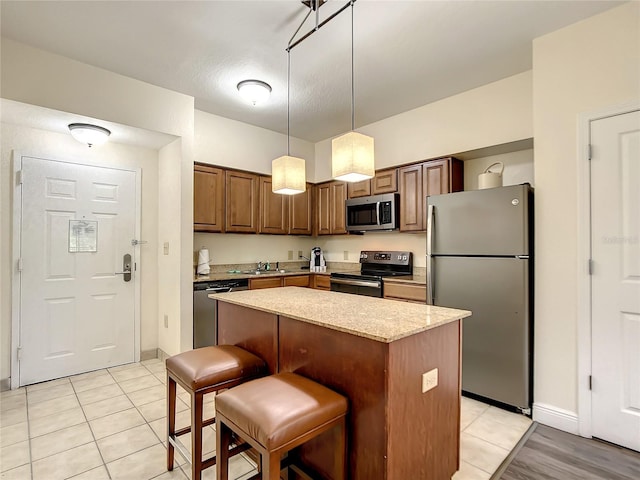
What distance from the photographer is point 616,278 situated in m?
2.09

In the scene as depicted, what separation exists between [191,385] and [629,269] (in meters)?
2.67

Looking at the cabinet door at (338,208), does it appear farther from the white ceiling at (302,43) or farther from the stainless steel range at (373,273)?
the white ceiling at (302,43)

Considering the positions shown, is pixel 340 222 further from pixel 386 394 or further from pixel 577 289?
pixel 386 394

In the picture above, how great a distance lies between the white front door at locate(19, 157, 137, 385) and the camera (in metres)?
2.98

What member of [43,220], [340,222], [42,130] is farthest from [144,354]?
[340,222]

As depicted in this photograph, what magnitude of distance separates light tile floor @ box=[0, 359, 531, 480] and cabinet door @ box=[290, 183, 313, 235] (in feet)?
8.10

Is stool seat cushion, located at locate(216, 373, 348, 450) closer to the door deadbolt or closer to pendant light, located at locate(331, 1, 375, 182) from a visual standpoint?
pendant light, located at locate(331, 1, 375, 182)

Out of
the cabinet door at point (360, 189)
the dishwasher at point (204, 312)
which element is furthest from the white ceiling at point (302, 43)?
the dishwasher at point (204, 312)

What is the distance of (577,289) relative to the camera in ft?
7.30

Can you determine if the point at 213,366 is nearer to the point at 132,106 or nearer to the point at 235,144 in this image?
the point at 132,106

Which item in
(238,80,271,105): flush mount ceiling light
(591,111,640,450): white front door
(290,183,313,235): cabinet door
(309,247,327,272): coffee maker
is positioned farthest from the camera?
(309,247,327,272): coffee maker

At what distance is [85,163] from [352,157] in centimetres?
288

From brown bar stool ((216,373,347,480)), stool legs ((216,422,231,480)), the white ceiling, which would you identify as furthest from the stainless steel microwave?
stool legs ((216,422,231,480))

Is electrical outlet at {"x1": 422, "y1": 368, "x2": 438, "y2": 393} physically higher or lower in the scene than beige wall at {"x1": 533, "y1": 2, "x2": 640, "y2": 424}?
lower
